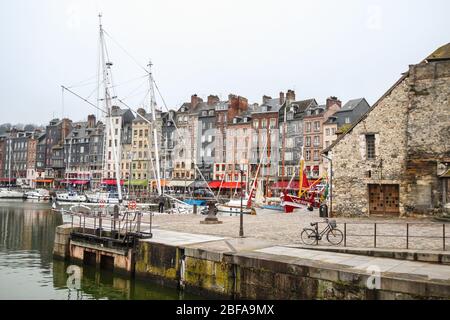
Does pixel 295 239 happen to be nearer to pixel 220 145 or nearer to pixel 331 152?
pixel 331 152

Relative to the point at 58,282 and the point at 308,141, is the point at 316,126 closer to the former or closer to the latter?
the point at 308,141

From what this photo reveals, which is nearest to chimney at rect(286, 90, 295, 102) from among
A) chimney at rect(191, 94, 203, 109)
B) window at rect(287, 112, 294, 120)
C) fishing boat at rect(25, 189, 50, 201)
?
window at rect(287, 112, 294, 120)

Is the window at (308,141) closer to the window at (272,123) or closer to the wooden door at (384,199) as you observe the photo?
the window at (272,123)

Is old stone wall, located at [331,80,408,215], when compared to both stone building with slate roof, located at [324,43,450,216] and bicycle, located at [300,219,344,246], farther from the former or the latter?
bicycle, located at [300,219,344,246]

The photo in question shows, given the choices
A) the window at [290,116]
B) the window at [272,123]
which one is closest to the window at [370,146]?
the window at [290,116]

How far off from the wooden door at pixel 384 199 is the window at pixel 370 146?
6.28 feet

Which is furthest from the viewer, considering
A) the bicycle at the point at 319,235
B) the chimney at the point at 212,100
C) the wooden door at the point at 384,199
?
the chimney at the point at 212,100

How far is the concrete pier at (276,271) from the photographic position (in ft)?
29.4

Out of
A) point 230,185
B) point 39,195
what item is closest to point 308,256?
point 230,185

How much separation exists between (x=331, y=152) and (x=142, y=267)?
17.1 m

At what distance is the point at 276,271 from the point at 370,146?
1815cm

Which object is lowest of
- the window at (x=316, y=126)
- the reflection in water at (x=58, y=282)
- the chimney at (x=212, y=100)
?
the reflection in water at (x=58, y=282)

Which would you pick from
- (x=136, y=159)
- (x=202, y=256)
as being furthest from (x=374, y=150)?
(x=136, y=159)
